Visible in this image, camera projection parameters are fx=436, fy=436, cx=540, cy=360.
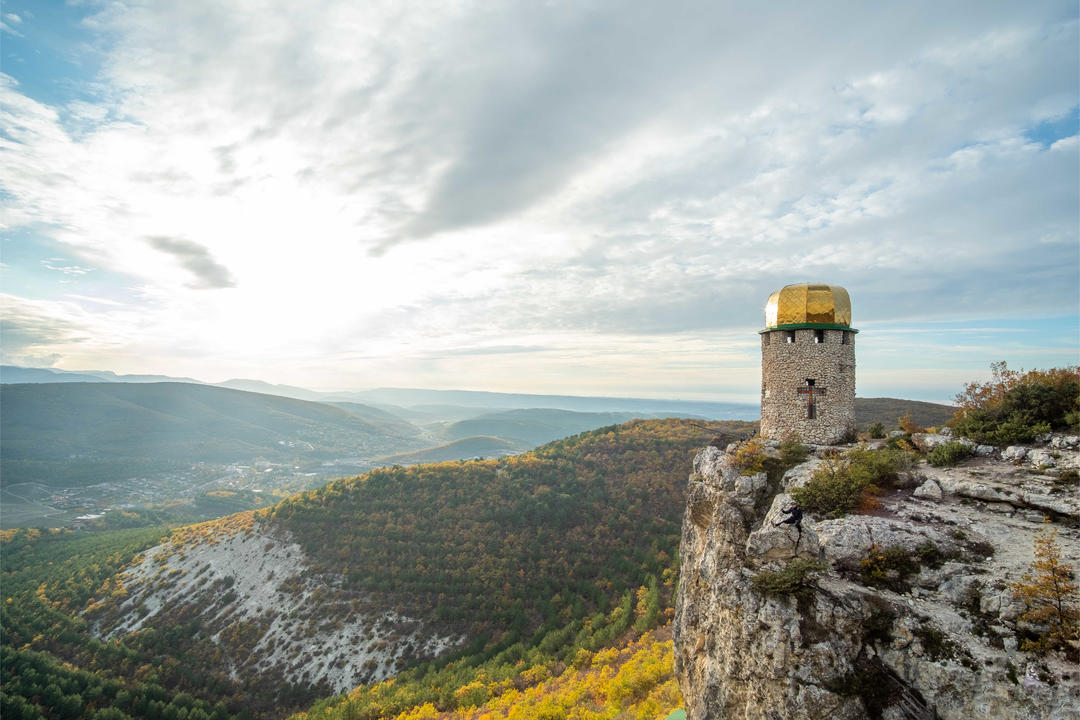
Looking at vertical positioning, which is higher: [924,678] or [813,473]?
[813,473]

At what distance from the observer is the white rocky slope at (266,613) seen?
43.9 m

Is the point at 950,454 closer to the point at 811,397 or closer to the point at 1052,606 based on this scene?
the point at 811,397

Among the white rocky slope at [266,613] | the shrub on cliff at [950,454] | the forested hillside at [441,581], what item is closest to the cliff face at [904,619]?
the shrub on cliff at [950,454]

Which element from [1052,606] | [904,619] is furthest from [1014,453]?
[904,619]

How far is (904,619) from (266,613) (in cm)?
6011

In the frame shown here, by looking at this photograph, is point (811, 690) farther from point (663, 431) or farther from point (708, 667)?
point (663, 431)

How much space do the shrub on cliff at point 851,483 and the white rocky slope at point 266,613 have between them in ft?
146

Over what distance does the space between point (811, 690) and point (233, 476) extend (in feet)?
737

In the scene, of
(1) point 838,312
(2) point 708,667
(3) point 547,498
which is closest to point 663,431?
(3) point 547,498

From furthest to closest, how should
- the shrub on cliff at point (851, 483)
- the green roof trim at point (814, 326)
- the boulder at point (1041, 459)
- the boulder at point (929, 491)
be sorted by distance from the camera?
the green roof trim at point (814, 326), the shrub on cliff at point (851, 483), the boulder at point (929, 491), the boulder at point (1041, 459)

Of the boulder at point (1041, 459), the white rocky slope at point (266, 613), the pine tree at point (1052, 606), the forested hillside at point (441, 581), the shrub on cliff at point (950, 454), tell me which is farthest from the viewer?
the white rocky slope at point (266, 613)

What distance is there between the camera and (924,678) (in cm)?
800

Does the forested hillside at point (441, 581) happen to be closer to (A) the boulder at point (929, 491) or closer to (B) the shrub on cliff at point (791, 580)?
(A) the boulder at point (929, 491)

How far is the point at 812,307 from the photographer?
17.7 m
